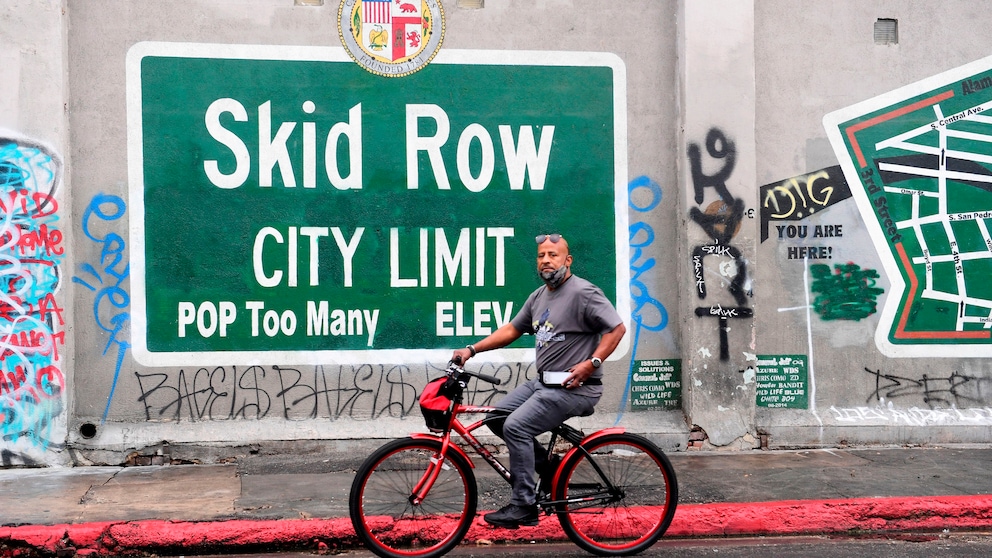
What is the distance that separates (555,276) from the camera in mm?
5551

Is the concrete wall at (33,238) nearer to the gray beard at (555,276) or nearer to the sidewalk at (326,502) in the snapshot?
the sidewalk at (326,502)

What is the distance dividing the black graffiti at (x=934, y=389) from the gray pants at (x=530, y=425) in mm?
4581

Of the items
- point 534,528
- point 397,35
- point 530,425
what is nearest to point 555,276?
point 530,425

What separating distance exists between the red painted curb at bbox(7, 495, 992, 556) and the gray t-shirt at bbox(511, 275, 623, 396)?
1.23 meters

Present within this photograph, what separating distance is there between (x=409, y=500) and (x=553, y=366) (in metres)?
1.13

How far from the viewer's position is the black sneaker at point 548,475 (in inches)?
219

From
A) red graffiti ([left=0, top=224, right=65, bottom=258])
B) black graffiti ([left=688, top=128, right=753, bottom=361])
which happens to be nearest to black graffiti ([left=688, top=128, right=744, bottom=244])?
black graffiti ([left=688, top=128, right=753, bottom=361])

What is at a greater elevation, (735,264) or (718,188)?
(718,188)

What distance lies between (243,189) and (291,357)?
1523 mm

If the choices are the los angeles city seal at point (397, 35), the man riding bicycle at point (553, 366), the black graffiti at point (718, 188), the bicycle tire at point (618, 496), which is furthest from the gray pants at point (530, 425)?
the los angeles city seal at point (397, 35)

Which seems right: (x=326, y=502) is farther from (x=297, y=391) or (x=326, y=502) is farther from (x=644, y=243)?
(x=644, y=243)

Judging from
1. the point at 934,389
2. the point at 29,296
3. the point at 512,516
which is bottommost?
the point at 512,516

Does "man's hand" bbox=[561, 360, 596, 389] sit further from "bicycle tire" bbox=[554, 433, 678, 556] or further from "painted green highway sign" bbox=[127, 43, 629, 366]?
"painted green highway sign" bbox=[127, 43, 629, 366]

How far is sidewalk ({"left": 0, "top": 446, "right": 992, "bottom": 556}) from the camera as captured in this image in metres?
5.94
